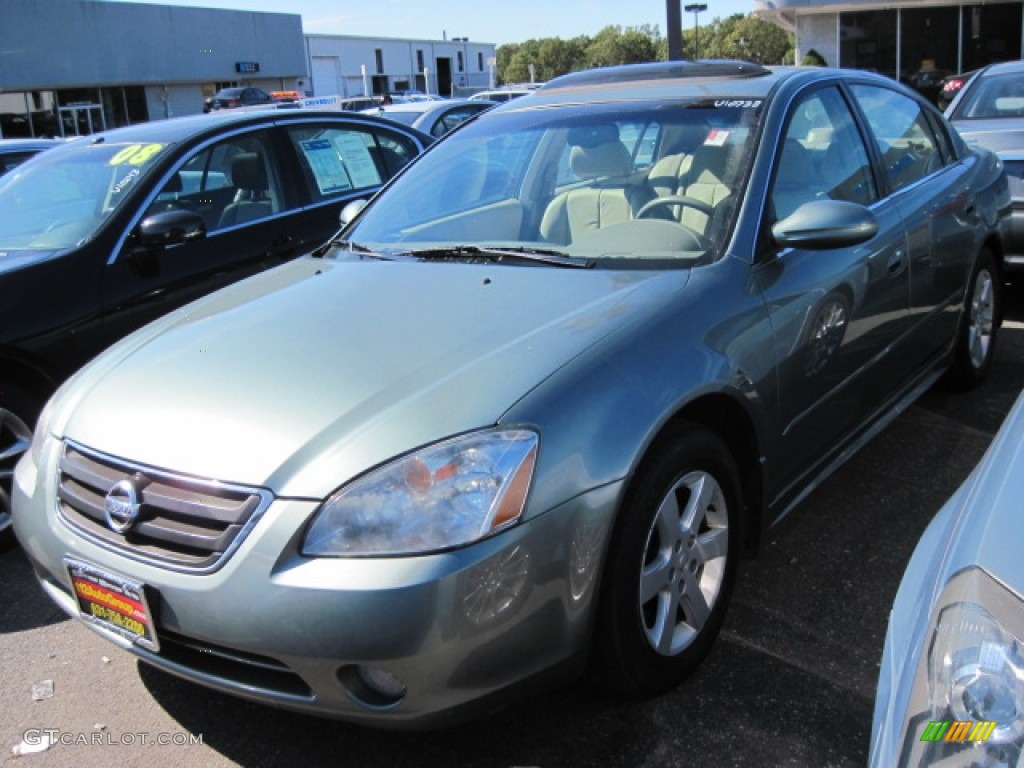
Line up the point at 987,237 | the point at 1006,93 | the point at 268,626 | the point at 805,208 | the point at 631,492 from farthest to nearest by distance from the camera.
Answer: the point at 1006,93, the point at 987,237, the point at 805,208, the point at 631,492, the point at 268,626

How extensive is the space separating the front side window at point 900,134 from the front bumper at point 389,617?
243cm

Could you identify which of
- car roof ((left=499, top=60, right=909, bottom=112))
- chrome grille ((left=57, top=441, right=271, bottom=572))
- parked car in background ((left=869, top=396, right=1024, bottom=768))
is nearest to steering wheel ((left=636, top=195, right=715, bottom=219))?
car roof ((left=499, top=60, right=909, bottom=112))

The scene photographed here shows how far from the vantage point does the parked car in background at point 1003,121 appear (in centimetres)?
582

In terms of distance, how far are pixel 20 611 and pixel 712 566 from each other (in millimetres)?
2368

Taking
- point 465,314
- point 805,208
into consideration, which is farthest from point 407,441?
point 805,208

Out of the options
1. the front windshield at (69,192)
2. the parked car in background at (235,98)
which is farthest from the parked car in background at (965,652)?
the parked car in background at (235,98)

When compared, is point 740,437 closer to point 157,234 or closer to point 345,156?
point 157,234

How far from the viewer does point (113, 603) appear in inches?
87.2

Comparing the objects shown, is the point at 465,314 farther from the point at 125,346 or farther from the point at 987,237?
the point at 987,237

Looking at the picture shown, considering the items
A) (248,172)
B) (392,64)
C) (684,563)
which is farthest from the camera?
(392,64)

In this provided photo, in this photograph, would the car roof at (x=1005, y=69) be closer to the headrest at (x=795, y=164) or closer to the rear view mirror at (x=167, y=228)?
the headrest at (x=795, y=164)

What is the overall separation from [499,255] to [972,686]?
2.08 metres

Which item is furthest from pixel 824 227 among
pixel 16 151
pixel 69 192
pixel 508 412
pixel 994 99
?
pixel 16 151

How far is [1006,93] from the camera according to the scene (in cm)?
744
